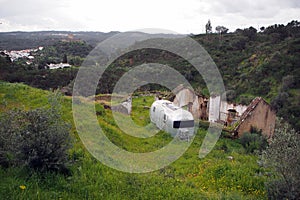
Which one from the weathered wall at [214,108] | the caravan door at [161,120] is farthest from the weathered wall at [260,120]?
the caravan door at [161,120]

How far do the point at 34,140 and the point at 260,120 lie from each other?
47.2 feet

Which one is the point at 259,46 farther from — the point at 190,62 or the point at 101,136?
the point at 101,136

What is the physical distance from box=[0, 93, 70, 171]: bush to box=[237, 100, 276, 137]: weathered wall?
40.2 feet

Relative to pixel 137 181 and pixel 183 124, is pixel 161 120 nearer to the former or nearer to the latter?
pixel 183 124

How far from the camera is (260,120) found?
1694 cm

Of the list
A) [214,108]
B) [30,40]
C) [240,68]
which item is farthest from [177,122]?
[30,40]

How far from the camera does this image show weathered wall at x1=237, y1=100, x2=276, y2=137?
16219 millimetres

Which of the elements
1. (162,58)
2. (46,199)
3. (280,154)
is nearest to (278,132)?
(280,154)

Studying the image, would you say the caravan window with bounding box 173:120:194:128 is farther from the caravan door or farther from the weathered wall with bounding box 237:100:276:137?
the weathered wall with bounding box 237:100:276:137

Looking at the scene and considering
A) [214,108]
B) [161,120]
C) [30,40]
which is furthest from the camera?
[30,40]

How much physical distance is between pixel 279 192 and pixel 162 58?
140 feet

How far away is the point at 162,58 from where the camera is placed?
156ft

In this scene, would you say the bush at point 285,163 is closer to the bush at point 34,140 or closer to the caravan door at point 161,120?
the bush at point 34,140

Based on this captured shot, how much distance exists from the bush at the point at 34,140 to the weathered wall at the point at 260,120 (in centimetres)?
1226
